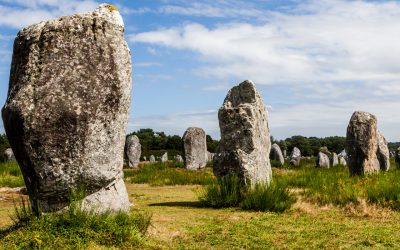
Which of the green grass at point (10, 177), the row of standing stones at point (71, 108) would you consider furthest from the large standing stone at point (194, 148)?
the row of standing stones at point (71, 108)

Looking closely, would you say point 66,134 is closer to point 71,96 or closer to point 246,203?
point 71,96

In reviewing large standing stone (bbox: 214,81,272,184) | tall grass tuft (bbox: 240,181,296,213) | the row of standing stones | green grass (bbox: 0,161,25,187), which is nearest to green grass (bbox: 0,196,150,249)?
the row of standing stones

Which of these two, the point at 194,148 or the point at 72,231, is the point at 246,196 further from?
the point at 194,148

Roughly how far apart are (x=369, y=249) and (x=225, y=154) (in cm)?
457

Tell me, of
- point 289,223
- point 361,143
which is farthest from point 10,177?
point 361,143

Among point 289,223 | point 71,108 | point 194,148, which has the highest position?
point 71,108

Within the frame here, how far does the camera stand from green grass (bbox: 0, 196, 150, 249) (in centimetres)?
653

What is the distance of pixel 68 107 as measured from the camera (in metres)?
6.95

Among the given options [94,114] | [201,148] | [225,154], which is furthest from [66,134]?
[201,148]

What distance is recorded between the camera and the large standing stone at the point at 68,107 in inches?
274

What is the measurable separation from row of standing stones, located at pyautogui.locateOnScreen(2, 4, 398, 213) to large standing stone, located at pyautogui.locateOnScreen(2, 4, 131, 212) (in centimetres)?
1

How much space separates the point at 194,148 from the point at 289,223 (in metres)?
19.6

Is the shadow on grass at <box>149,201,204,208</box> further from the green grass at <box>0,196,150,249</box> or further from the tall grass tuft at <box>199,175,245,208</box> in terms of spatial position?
the green grass at <box>0,196,150,249</box>

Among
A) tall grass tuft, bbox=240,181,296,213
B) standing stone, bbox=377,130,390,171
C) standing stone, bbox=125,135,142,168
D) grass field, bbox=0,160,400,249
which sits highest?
standing stone, bbox=125,135,142,168
